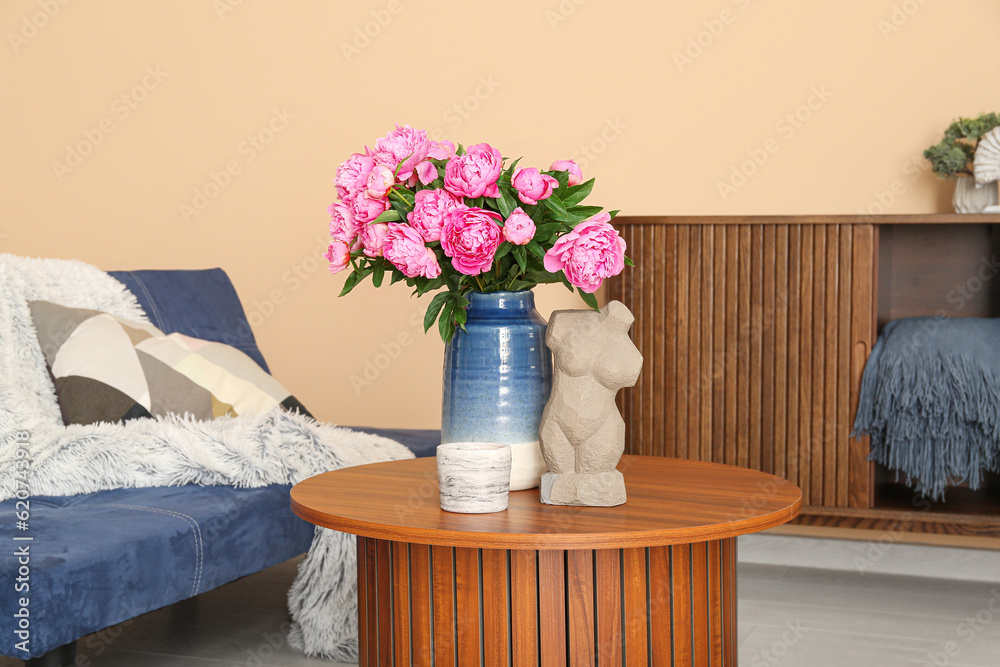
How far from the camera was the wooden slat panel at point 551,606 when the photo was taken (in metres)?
1.15

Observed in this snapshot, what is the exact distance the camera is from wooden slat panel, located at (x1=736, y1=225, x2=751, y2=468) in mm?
2463

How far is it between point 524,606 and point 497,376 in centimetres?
33

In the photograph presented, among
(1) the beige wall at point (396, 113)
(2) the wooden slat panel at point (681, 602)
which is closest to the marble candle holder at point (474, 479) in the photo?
(2) the wooden slat panel at point (681, 602)

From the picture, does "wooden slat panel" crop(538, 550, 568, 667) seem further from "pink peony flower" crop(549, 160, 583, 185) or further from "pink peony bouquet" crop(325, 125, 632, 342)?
"pink peony flower" crop(549, 160, 583, 185)

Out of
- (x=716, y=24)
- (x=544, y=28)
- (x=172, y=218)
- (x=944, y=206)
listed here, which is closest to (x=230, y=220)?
(x=172, y=218)

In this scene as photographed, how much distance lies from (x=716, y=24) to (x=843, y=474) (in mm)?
1348

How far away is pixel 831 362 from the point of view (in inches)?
94.3

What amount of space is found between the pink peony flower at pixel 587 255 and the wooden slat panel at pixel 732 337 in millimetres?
1265

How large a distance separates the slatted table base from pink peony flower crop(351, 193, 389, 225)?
1.48 ft

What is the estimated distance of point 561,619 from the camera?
1.15 meters

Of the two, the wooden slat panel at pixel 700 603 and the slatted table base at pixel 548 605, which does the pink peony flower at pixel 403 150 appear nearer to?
the slatted table base at pixel 548 605

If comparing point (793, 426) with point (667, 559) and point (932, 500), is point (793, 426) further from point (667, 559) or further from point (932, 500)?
point (667, 559)

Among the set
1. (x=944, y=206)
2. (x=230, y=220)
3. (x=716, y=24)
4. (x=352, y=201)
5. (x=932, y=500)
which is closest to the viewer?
(x=352, y=201)

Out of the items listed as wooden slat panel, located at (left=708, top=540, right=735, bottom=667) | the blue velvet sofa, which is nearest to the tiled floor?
the blue velvet sofa
